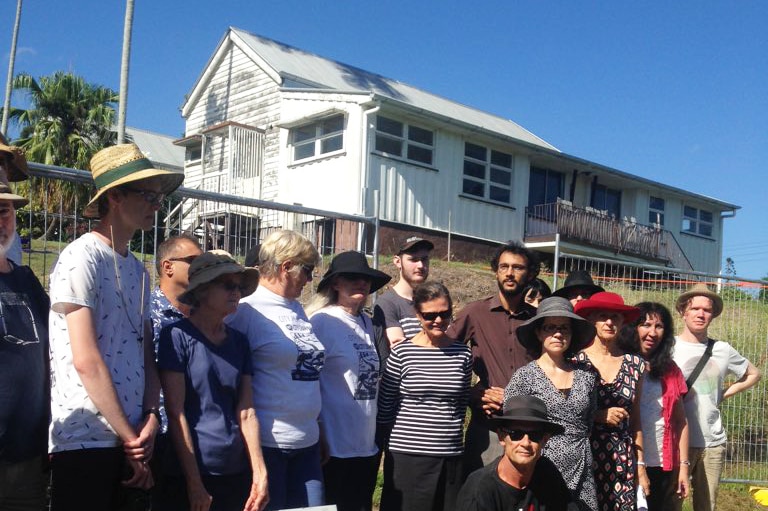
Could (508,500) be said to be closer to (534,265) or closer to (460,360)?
(460,360)

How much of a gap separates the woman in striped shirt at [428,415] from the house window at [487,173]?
609 inches

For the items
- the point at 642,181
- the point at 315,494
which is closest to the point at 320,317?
the point at 315,494

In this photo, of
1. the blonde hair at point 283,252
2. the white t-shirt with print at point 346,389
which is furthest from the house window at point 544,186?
the blonde hair at point 283,252

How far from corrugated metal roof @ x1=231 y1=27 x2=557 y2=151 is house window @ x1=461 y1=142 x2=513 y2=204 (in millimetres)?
690

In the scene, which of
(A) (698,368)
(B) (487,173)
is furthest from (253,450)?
(B) (487,173)

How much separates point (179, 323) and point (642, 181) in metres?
22.8

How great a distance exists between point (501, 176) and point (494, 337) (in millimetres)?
16488

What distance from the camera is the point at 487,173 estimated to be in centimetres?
2027

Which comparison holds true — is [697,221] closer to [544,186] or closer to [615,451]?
[544,186]

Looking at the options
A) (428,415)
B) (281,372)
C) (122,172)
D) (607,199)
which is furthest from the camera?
(607,199)

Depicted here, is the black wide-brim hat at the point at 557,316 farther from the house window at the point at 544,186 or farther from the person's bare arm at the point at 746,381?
the house window at the point at 544,186

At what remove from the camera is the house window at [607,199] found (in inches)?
960

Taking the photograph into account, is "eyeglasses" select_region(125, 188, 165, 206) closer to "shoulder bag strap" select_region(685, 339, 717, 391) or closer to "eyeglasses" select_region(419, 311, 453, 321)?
"eyeglasses" select_region(419, 311, 453, 321)

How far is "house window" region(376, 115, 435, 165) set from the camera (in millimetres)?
18031
